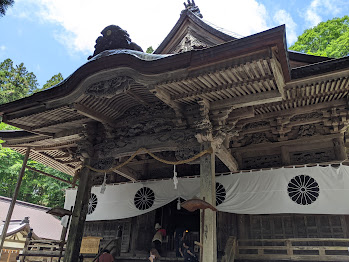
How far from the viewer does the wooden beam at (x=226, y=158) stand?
6.57 metres

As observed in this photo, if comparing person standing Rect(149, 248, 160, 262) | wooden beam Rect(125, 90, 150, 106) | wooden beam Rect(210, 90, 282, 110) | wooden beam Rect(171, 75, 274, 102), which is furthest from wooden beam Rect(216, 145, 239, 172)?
person standing Rect(149, 248, 160, 262)

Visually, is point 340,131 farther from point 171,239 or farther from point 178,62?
point 171,239

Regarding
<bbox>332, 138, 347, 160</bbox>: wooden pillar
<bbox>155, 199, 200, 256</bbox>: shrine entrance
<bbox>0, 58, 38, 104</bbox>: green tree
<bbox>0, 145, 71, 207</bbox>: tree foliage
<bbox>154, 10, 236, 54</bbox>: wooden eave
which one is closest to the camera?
<bbox>332, 138, 347, 160</bbox>: wooden pillar

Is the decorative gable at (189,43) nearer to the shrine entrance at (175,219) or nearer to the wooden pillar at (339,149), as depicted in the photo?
the wooden pillar at (339,149)

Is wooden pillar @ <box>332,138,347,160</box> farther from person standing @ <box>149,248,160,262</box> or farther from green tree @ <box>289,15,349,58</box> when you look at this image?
green tree @ <box>289,15,349,58</box>

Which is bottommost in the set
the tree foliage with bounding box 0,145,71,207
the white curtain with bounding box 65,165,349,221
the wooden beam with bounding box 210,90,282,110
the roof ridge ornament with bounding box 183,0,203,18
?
the white curtain with bounding box 65,165,349,221

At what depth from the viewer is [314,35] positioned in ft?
68.7

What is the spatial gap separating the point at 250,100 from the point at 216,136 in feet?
3.48

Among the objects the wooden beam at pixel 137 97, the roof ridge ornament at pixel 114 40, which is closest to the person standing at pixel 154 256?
the wooden beam at pixel 137 97

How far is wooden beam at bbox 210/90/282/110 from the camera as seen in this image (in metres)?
5.43

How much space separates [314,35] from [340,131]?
55.6 feet

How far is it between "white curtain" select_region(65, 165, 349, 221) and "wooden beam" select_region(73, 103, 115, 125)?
294 centimetres

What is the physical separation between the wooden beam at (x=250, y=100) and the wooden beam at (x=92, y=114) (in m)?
3.05

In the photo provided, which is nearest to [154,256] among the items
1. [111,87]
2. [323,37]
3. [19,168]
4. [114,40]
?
[111,87]
